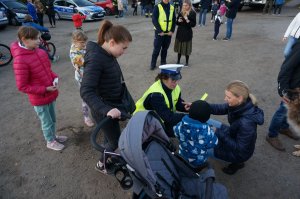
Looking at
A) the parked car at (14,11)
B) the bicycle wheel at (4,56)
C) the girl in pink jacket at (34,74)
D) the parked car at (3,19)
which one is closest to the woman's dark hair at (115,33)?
the girl in pink jacket at (34,74)

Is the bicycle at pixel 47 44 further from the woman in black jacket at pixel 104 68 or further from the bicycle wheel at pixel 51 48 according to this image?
the woman in black jacket at pixel 104 68

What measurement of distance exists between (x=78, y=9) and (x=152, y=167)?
16.0 metres

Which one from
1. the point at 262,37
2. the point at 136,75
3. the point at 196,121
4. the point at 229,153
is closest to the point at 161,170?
the point at 196,121

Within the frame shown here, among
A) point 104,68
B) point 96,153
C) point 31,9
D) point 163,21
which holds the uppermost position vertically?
point 104,68

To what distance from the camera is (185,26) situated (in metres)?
6.77

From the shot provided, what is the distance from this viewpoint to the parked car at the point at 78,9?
15805 mm

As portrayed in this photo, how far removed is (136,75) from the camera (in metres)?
6.74

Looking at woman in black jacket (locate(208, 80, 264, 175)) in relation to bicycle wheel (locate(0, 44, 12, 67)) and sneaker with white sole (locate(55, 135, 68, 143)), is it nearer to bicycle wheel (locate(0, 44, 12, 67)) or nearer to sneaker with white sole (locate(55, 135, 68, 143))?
sneaker with white sole (locate(55, 135, 68, 143))

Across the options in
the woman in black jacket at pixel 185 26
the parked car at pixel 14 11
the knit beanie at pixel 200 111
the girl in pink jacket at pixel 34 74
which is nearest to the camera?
the knit beanie at pixel 200 111

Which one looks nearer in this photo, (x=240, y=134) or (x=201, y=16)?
(x=240, y=134)

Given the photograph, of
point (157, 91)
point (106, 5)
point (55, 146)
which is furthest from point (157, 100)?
point (106, 5)

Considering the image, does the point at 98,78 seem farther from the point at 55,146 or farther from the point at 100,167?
the point at 55,146

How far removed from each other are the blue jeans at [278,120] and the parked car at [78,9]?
1438cm

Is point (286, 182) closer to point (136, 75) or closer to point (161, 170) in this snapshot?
point (161, 170)
